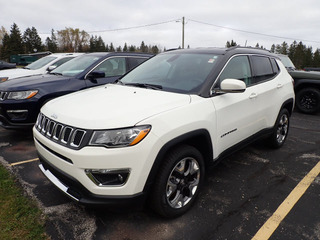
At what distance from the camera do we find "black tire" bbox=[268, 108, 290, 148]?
13.5 ft

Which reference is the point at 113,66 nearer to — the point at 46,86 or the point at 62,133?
the point at 46,86

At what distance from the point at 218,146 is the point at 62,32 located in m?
94.0

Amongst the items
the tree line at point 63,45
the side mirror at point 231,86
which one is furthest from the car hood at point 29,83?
the tree line at point 63,45

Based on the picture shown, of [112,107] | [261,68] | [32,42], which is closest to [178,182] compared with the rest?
[112,107]

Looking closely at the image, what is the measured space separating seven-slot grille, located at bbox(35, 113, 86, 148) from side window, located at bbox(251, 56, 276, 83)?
2.66 metres

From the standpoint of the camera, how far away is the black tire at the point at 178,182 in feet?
7.25

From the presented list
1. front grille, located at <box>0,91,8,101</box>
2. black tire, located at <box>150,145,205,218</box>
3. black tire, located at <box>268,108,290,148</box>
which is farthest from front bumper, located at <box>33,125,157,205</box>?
black tire, located at <box>268,108,290,148</box>

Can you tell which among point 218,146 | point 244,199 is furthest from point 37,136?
point 244,199

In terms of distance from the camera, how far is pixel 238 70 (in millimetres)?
3246

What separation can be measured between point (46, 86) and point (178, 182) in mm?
3203

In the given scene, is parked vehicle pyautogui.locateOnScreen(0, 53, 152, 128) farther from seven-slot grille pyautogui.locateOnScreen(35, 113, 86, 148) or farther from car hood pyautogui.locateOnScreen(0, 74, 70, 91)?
seven-slot grille pyautogui.locateOnScreen(35, 113, 86, 148)

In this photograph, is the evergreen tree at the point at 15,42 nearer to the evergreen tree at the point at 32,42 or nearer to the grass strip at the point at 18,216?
the evergreen tree at the point at 32,42

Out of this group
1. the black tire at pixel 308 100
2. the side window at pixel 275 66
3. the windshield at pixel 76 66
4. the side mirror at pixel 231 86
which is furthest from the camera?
the black tire at pixel 308 100

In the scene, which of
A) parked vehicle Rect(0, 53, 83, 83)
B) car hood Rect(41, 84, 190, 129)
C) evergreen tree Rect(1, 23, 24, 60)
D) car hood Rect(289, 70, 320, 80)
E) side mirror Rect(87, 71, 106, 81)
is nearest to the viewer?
car hood Rect(41, 84, 190, 129)
